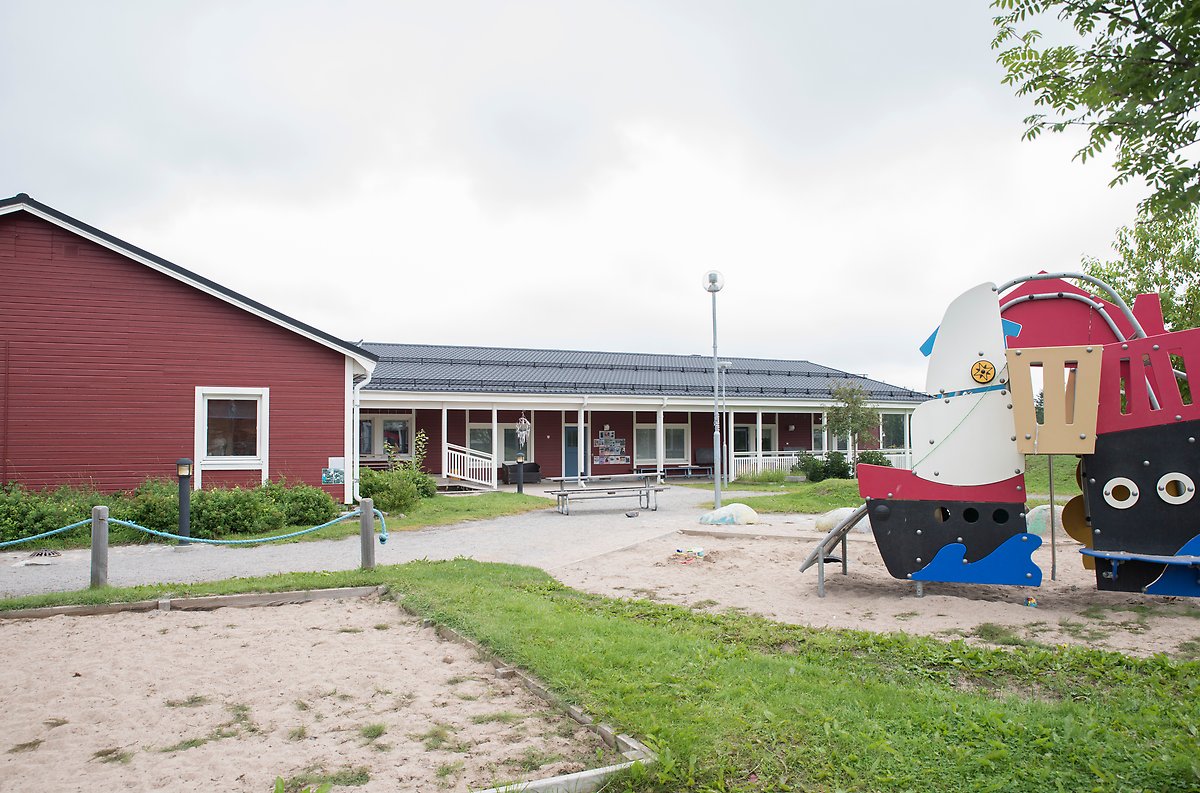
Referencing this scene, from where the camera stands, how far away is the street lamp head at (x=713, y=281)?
16797 mm

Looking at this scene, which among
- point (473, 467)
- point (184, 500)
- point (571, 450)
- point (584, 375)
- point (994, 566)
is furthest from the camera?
point (584, 375)

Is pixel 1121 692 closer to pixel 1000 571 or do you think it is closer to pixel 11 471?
pixel 1000 571

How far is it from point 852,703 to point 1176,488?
13.7 feet

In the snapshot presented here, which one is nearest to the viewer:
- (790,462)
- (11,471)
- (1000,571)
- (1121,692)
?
(1121,692)

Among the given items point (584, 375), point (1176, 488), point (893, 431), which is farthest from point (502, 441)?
point (1176, 488)

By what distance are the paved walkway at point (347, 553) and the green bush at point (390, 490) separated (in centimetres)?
170

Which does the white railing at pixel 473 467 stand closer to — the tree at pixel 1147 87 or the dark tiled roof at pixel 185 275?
the dark tiled roof at pixel 185 275

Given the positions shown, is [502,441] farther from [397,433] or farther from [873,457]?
[873,457]

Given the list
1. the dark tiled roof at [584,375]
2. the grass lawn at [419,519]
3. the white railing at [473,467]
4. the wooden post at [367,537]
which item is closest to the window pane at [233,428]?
the grass lawn at [419,519]

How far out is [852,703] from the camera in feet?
14.3

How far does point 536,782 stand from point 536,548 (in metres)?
8.71

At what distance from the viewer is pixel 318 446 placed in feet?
52.4

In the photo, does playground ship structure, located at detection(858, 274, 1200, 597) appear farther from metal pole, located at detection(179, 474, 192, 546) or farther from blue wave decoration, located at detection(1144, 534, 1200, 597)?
metal pole, located at detection(179, 474, 192, 546)

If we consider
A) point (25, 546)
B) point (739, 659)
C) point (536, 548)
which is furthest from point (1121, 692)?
point (25, 546)
